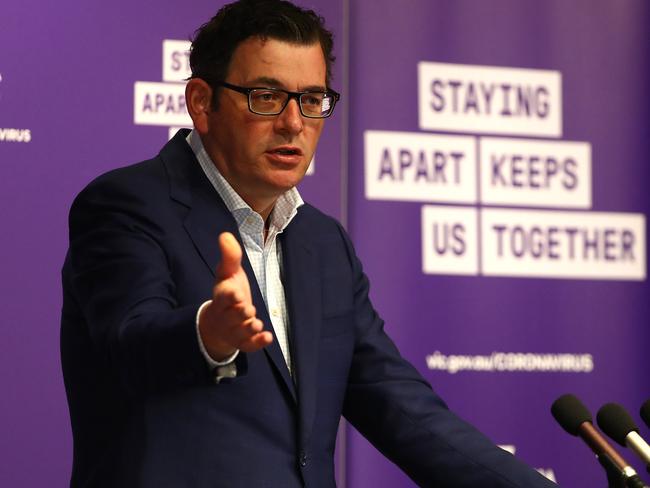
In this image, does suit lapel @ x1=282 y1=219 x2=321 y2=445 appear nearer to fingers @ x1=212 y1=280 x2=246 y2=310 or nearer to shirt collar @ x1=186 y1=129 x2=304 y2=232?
shirt collar @ x1=186 y1=129 x2=304 y2=232

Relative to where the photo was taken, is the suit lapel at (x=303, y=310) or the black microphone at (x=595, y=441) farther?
the suit lapel at (x=303, y=310)

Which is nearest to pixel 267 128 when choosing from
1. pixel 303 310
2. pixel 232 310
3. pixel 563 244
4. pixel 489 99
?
pixel 303 310

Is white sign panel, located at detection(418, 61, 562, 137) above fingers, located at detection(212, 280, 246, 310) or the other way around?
above

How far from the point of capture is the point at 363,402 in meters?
2.71

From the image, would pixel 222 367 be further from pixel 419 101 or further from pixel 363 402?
pixel 419 101

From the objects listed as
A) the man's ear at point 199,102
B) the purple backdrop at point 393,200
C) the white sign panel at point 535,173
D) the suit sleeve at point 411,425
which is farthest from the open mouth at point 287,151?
the white sign panel at point 535,173

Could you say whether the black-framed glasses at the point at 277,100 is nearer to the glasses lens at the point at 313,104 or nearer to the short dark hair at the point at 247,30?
the glasses lens at the point at 313,104

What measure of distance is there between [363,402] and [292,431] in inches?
13.1

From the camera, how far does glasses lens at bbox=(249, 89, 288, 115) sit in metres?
2.61

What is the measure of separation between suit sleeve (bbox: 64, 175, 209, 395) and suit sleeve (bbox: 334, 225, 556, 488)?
591mm

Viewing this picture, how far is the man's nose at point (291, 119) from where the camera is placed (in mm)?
→ 2578

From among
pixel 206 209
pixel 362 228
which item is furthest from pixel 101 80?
pixel 206 209

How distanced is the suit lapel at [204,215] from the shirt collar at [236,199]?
4 cm

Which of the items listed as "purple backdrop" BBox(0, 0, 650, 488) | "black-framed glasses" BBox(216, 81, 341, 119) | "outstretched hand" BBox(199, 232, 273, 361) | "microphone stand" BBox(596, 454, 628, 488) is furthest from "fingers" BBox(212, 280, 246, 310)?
"purple backdrop" BBox(0, 0, 650, 488)
